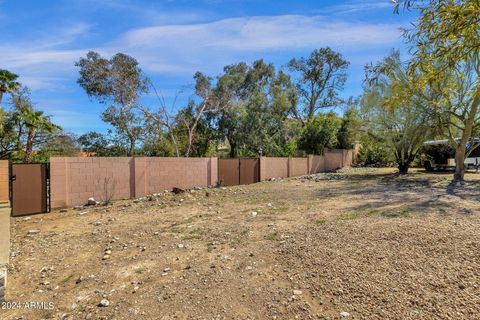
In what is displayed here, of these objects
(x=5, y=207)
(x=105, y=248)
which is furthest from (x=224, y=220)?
(x=5, y=207)

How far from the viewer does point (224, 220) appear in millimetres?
6363

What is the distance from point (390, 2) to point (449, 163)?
18482 mm

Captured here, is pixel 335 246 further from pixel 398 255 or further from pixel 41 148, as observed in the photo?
pixel 41 148

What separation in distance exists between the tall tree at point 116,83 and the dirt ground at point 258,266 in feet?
30.1

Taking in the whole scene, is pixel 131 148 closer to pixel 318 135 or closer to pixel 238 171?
pixel 238 171

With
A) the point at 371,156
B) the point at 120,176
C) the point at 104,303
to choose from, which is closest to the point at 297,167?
the point at 371,156

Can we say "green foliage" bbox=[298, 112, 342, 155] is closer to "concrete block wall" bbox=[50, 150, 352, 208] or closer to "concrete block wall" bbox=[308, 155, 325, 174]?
"concrete block wall" bbox=[308, 155, 325, 174]

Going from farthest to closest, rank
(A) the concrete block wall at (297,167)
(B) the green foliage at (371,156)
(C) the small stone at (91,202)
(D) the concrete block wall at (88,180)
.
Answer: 1. (B) the green foliage at (371,156)
2. (A) the concrete block wall at (297,167)
3. (C) the small stone at (91,202)
4. (D) the concrete block wall at (88,180)

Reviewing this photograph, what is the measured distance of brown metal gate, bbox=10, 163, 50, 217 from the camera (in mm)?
7428

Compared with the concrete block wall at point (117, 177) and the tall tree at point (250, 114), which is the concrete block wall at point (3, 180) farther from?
the tall tree at point (250, 114)

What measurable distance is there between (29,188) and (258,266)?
6.80 metres

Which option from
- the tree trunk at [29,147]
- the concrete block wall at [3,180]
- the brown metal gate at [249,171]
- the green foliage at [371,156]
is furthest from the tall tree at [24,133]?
the green foliage at [371,156]

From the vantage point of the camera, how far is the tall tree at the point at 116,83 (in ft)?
47.6

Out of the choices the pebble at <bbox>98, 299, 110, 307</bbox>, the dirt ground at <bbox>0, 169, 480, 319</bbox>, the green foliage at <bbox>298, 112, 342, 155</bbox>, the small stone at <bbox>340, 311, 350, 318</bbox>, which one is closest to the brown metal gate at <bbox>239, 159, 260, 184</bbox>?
the dirt ground at <bbox>0, 169, 480, 319</bbox>
